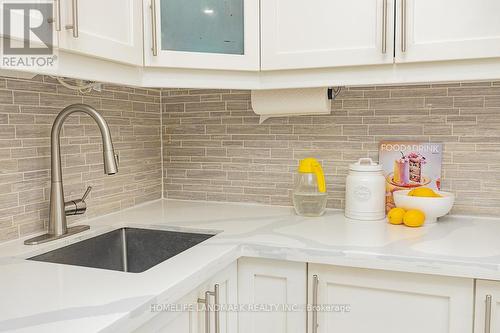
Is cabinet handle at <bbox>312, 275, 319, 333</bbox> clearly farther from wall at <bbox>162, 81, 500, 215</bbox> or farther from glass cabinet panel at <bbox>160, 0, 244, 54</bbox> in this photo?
glass cabinet panel at <bbox>160, 0, 244, 54</bbox>

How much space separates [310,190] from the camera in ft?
5.44

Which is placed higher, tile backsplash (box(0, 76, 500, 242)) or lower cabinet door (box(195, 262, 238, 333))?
tile backsplash (box(0, 76, 500, 242))

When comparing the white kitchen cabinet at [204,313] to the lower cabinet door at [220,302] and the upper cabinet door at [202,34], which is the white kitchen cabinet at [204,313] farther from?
the upper cabinet door at [202,34]

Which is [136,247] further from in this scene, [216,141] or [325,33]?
[325,33]

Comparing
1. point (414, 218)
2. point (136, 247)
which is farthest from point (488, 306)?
point (136, 247)

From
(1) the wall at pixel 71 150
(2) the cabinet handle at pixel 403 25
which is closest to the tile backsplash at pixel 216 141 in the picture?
(1) the wall at pixel 71 150

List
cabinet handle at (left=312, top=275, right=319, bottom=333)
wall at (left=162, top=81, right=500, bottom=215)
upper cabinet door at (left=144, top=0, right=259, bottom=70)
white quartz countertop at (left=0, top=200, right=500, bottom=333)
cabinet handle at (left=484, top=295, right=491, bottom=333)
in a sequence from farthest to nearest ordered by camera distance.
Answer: wall at (left=162, top=81, right=500, bottom=215) → upper cabinet door at (left=144, top=0, right=259, bottom=70) → cabinet handle at (left=312, top=275, right=319, bottom=333) → cabinet handle at (left=484, top=295, right=491, bottom=333) → white quartz countertop at (left=0, top=200, right=500, bottom=333)

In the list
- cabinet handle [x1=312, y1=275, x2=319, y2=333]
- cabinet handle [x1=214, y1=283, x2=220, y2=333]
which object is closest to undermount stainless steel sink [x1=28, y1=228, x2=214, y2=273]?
cabinet handle [x1=214, y1=283, x2=220, y2=333]

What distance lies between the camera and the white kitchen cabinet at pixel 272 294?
1267 mm

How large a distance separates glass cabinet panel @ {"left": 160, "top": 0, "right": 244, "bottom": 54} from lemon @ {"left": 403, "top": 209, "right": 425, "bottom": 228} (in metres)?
0.78

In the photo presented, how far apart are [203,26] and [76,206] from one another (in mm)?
721

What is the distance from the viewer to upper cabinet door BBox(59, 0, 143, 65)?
1.03 meters

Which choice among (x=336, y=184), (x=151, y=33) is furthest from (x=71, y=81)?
(x=336, y=184)

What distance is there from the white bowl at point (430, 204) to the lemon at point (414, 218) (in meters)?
0.03
